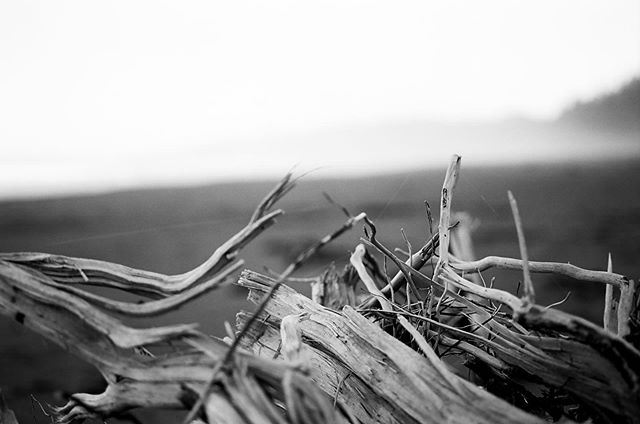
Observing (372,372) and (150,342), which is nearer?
(150,342)

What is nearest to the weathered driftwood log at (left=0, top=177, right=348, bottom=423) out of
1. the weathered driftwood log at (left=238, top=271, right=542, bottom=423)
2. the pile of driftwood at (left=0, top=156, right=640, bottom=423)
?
the pile of driftwood at (left=0, top=156, right=640, bottom=423)

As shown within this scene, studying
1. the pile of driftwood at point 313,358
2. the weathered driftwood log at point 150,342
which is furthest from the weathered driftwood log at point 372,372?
the weathered driftwood log at point 150,342

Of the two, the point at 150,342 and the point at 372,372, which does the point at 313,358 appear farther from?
the point at 150,342

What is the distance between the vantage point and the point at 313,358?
1.32 m

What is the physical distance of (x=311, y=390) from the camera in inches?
34.7

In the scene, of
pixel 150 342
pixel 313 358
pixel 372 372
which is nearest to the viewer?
pixel 150 342

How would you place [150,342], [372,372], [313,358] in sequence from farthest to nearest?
[313,358], [372,372], [150,342]

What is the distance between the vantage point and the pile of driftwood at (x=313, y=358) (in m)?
0.91

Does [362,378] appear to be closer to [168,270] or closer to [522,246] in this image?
[522,246]

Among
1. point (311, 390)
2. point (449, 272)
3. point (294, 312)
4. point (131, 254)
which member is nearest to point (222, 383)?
point (311, 390)

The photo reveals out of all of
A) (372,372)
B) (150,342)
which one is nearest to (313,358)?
(372,372)

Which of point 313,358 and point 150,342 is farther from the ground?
point 150,342

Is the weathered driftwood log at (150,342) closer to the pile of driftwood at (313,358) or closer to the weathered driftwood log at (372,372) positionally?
the pile of driftwood at (313,358)

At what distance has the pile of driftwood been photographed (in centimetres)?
91
